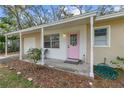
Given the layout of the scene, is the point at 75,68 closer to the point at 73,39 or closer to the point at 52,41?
the point at 73,39

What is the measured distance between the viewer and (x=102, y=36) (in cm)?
747

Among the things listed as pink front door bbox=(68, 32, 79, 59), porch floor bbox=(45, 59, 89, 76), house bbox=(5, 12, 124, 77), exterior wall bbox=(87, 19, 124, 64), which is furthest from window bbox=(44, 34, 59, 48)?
exterior wall bbox=(87, 19, 124, 64)

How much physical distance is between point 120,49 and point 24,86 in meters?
5.20

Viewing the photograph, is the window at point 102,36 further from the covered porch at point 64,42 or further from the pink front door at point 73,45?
the pink front door at point 73,45

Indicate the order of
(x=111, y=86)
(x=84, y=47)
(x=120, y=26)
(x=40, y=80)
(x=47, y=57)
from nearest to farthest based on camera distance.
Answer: (x=111, y=86) → (x=40, y=80) → (x=120, y=26) → (x=84, y=47) → (x=47, y=57)

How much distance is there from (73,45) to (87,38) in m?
1.25

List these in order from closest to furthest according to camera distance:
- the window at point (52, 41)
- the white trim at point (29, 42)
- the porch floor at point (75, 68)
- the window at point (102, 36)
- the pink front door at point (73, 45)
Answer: the porch floor at point (75, 68) → the window at point (102, 36) → the pink front door at point (73, 45) → the window at point (52, 41) → the white trim at point (29, 42)

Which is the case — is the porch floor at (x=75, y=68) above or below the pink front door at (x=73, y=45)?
below

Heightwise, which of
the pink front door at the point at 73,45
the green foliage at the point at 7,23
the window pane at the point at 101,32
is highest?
the green foliage at the point at 7,23

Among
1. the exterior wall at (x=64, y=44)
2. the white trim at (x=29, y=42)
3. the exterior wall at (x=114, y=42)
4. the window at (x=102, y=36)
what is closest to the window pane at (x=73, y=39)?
the exterior wall at (x=64, y=44)

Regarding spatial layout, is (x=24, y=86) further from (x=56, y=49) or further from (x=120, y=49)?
(x=56, y=49)

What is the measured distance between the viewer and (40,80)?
200 inches

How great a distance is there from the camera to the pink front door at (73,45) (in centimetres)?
856
